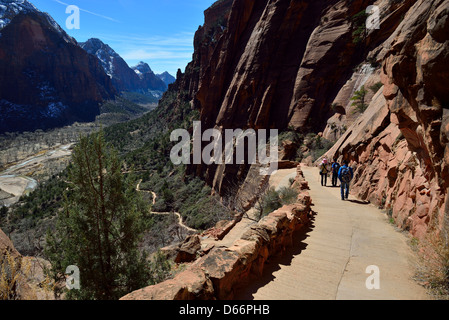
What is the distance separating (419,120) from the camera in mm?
5918

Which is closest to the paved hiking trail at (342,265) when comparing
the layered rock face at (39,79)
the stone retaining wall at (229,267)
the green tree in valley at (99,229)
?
the stone retaining wall at (229,267)

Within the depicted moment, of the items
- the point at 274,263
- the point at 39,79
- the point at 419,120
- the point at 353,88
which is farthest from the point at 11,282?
the point at 39,79

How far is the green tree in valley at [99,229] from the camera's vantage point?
7.93m

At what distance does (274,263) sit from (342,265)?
4.69 feet

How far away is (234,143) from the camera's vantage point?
119 feet

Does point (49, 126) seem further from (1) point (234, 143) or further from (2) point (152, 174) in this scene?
(1) point (234, 143)

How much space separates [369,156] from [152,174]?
5179cm

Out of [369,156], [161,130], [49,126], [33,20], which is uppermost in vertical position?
[33,20]

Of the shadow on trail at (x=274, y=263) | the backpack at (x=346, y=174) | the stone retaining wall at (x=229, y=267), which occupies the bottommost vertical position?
the shadow on trail at (x=274, y=263)

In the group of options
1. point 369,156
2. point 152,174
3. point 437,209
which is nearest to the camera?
point 437,209

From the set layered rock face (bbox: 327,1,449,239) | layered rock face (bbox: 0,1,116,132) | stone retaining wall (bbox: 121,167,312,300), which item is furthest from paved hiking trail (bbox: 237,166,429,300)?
layered rock face (bbox: 0,1,116,132)

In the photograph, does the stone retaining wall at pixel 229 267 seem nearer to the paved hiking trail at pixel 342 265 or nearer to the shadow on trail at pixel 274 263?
the shadow on trail at pixel 274 263

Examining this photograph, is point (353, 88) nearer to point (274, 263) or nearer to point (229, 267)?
point (274, 263)
